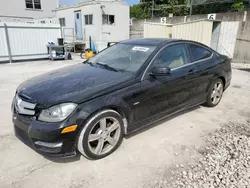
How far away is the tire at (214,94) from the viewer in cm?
388

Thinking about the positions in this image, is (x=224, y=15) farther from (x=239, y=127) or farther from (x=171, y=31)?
(x=239, y=127)

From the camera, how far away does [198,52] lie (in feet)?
12.0

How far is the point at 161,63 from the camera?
2.98 metres

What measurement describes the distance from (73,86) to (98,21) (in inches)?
469

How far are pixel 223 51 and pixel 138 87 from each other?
9.17 metres

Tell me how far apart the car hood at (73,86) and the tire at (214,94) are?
2.04m

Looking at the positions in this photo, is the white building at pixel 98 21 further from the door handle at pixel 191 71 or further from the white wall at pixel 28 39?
the door handle at pixel 191 71

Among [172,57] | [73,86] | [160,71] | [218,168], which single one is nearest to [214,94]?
[172,57]

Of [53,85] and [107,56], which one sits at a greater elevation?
[107,56]

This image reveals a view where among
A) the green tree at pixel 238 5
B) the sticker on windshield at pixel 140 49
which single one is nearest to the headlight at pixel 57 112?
the sticker on windshield at pixel 140 49

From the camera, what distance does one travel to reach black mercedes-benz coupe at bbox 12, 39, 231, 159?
7.06 feet

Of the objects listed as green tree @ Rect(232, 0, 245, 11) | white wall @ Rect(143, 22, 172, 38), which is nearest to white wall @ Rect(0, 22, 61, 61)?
white wall @ Rect(143, 22, 172, 38)

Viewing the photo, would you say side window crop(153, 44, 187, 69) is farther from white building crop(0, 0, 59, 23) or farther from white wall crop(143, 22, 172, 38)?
white building crop(0, 0, 59, 23)

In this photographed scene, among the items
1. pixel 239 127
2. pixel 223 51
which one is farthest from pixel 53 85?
pixel 223 51
